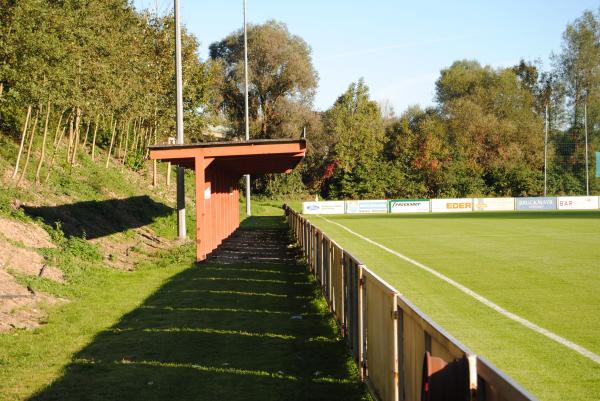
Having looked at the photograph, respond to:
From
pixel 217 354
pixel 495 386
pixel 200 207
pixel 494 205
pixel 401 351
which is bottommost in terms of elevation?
pixel 217 354

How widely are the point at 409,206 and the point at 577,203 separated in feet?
51.0

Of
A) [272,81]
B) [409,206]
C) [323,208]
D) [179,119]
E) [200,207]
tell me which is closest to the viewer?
[200,207]

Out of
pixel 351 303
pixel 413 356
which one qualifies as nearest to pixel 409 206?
pixel 351 303

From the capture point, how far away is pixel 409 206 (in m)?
64.6

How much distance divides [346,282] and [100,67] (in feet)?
73.7

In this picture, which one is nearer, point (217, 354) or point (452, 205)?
point (217, 354)

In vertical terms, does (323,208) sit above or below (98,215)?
below

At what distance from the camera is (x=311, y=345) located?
9.31 metres

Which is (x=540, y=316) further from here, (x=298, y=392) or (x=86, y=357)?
(x=86, y=357)

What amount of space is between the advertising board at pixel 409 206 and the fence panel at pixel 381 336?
189 feet

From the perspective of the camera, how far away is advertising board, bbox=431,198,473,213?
214 feet

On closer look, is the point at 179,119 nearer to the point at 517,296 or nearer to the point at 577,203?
the point at 517,296

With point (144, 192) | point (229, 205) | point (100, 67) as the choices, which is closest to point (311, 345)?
point (100, 67)

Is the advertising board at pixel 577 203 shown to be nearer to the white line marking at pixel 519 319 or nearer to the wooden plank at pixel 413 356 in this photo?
the white line marking at pixel 519 319
